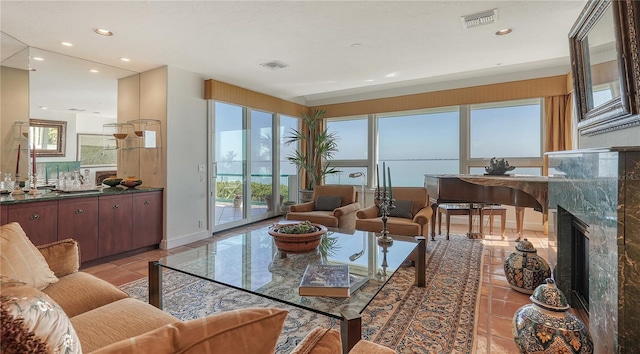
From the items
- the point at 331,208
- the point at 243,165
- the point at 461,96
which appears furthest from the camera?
the point at 243,165

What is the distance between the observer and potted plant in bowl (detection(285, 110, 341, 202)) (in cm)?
605

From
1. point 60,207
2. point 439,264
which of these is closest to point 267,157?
point 60,207

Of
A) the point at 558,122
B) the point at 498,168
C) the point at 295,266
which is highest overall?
the point at 558,122

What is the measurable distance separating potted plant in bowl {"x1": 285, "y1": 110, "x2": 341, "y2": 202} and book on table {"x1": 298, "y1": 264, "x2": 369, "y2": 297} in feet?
13.7

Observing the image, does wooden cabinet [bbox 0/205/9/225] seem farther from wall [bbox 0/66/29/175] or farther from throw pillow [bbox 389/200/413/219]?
throw pillow [bbox 389/200/413/219]

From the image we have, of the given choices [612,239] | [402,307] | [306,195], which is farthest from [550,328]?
[306,195]

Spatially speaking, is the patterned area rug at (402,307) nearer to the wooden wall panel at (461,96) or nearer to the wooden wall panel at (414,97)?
the wooden wall panel at (414,97)

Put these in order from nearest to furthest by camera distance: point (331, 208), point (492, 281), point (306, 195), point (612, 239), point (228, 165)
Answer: point (612, 239) < point (492, 281) < point (331, 208) < point (228, 165) < point (306, 195)

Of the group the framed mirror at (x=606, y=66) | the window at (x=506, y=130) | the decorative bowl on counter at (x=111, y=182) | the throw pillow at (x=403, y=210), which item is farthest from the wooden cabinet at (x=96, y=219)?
the window at (x=506, y=130)

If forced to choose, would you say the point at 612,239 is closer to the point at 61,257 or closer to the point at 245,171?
the point at 61,257

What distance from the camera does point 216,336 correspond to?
2.13 ft

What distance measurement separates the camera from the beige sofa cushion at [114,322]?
112 cm

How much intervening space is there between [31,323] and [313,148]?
5.87 m

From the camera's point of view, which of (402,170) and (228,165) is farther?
(402,170)
